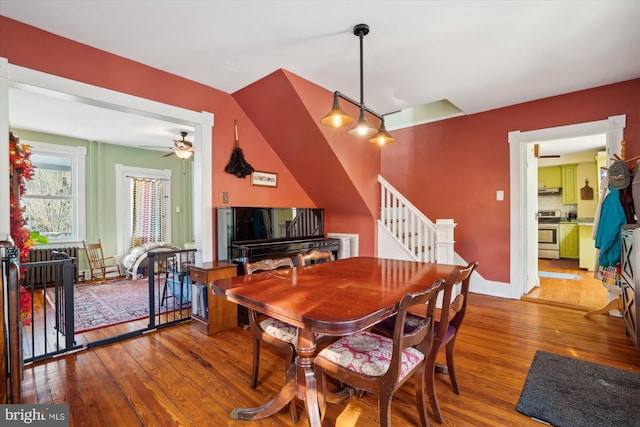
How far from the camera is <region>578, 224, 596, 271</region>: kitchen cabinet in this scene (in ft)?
17.4

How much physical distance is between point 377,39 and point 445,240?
90.0 inches

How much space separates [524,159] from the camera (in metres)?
3.79

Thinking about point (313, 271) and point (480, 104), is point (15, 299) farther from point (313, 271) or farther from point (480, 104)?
point (480, 104)

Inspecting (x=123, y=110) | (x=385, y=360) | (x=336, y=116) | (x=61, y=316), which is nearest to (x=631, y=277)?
(x=385, y=360)

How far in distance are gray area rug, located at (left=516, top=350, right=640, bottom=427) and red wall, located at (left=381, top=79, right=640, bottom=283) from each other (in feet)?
6.23

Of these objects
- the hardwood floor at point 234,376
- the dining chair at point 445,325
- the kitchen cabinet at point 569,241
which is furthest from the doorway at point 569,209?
the dining chair at point 445,325

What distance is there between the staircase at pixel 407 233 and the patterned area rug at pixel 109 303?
276 cm

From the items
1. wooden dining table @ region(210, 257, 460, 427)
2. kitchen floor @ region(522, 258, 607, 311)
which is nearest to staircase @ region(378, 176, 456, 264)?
kitchen floor @ region(522, 258, 607, 311)

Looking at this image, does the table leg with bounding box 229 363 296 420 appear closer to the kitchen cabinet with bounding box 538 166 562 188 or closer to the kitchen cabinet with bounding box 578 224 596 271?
the kitchen cabinet with bounding box 578 224 596 271

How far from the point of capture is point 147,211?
6098mm

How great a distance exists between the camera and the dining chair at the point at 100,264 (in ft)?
17.0

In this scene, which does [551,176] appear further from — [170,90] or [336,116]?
[170,90]

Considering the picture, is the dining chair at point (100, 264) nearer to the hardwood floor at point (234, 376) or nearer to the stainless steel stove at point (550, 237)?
the hardwood floor at point (234, 376)

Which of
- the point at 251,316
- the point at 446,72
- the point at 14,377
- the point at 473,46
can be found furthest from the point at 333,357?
the point at 446,72
